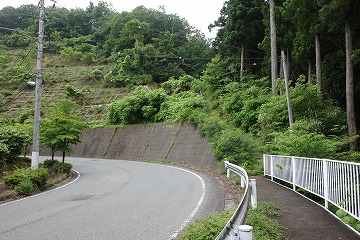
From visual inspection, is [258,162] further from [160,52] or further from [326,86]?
[160,52]

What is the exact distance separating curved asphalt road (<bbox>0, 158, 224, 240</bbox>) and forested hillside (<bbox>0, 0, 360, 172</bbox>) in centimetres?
553

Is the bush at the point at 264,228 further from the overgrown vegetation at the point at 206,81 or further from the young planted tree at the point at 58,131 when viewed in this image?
the young planted tree at the point at 58,131

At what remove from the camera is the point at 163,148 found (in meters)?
29.3

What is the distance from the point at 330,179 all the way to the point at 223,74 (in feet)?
102

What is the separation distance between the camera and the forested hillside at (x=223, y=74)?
17.8 m

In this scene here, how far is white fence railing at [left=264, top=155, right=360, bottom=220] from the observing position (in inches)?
221

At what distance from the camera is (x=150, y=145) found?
31.2 m

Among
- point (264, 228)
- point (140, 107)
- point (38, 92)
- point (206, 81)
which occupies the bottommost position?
point (264, 228)

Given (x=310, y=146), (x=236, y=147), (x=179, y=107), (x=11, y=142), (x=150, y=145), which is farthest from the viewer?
(x=179, y=107)

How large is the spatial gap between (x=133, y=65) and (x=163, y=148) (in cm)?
2385

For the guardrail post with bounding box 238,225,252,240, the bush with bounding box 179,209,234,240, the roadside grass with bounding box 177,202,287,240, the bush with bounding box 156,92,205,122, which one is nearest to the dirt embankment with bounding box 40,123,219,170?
the bush with bounding box 156,92,205,122

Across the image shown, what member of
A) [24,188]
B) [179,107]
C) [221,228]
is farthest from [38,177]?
[179,107]

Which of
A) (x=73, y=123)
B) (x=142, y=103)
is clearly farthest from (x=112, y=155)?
(x=73, y=123)

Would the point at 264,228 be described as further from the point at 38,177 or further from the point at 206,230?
the point at 38,177
